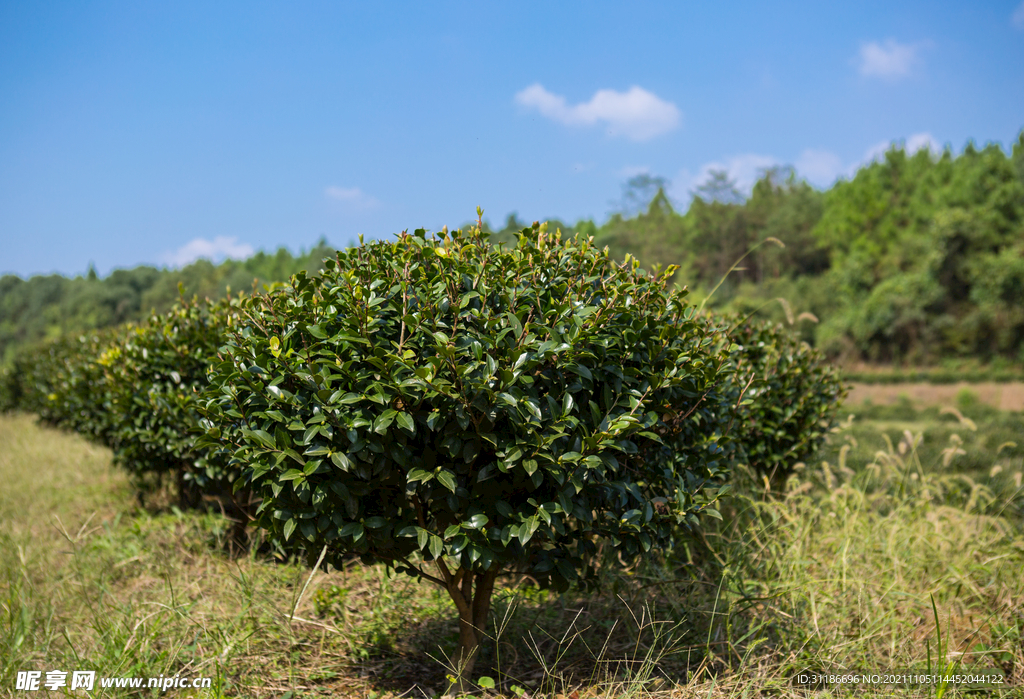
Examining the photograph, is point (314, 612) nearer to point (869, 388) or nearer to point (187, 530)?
point (187, 530)

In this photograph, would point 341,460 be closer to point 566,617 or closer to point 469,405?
point 469,405

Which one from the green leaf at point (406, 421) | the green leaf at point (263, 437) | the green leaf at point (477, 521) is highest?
the green leaf at point (406, 421)

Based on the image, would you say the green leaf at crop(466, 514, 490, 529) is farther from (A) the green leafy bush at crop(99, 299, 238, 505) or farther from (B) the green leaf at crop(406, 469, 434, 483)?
(A) the green leafy bush at crop(99, 299, 238, 505)

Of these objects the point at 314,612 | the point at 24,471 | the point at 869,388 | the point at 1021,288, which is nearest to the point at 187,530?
the point at 314,612

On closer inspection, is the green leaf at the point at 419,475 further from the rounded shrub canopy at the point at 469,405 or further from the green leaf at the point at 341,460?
the green leaf at the point at 341,460

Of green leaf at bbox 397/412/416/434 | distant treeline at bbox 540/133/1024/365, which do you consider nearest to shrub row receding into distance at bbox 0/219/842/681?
green leaf at bbox 397/412/416/434

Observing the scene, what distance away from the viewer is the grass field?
3318 mm

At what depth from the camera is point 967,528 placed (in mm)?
5516

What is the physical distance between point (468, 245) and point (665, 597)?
2.52 metres

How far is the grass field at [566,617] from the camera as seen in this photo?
3.32 m

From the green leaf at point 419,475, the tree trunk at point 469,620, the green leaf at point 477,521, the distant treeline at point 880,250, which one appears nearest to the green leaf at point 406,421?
the green leaf at point 419,475

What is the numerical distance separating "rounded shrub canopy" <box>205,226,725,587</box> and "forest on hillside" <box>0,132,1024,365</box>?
18.4 metres

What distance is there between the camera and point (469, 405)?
8.83ft

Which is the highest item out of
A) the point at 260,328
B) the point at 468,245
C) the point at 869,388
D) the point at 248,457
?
the point at 468,245
